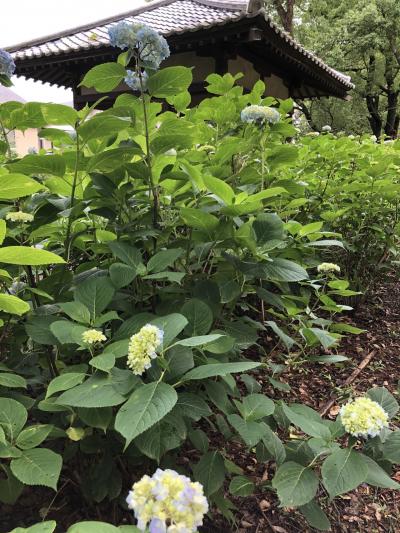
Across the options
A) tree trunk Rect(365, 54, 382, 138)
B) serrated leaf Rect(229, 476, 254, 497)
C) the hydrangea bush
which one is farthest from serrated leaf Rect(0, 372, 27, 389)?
tree trunk Rect(365, 54, 382, 138)

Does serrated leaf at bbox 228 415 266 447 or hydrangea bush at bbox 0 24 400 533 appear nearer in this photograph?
hydrangea bush at bbox 0 24 400 533

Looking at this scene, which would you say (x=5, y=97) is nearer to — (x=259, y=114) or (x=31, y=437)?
(x=259, y=114)

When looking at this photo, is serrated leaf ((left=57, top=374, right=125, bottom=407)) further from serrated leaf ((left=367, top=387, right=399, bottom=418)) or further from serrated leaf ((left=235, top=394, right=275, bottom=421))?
serrated leaf ((left=367, top=387, right=399, bottom=418))

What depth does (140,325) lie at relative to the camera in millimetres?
982

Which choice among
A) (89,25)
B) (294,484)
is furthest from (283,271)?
(89,25)

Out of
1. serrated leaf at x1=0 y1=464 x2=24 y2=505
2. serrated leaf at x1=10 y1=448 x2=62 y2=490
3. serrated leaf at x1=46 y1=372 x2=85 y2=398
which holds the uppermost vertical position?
serrated leaf at x1=46 y1=372 x2=85 y2=398

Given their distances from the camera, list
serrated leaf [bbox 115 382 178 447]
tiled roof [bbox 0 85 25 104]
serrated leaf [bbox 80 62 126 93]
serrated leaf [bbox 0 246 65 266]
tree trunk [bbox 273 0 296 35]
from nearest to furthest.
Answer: serrated leaf [bbox 115 382 178 447] < serrated leaf [bbox 0 246 65 266] < serrated leaf [bbox 80 62 126 93] < tiled roof [bbox 0 85 25 104] < tree trunk [bbox 273 0 296 35]

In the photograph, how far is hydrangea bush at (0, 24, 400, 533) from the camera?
2.71 feet

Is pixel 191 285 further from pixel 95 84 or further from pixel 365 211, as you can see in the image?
pixel 365 211

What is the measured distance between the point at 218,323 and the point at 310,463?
45 cm

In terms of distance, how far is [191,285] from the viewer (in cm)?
133

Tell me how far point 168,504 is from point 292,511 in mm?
1205

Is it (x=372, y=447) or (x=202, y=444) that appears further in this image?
(x=202, y=444)

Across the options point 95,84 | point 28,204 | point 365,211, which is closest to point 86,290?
point 28,204
